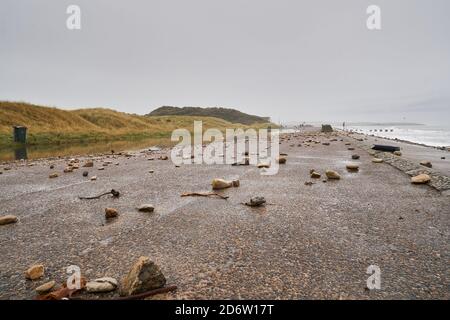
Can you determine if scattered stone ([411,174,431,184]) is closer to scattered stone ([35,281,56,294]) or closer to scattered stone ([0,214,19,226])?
scattered stone ([35,281,56,294])

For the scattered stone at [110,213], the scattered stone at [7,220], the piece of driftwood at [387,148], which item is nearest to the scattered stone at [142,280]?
the scattered stone at [110,213]

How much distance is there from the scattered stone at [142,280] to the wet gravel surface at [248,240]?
0.13 m

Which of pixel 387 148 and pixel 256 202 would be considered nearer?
pixel 256 202

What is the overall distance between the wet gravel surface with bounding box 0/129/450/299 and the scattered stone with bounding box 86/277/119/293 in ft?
0.81

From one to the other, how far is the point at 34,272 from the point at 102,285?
2.54 feet

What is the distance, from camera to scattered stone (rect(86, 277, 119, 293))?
99.5 inches

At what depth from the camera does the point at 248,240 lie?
3695mm

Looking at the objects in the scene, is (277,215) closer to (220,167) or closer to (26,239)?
(26,239)

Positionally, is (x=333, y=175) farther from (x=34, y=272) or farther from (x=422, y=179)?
(x=34, y=272)

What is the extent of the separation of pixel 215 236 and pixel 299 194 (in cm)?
294

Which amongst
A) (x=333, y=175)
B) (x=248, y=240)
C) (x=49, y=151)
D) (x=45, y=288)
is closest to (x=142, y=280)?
(x=45, y=288)

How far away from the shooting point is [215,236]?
3.85 m

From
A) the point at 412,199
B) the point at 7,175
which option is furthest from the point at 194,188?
the point at 7,175

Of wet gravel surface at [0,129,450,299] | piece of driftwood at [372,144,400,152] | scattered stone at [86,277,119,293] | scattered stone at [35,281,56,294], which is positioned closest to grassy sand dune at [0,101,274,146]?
wet gravel surface at [0,129,450,299]
